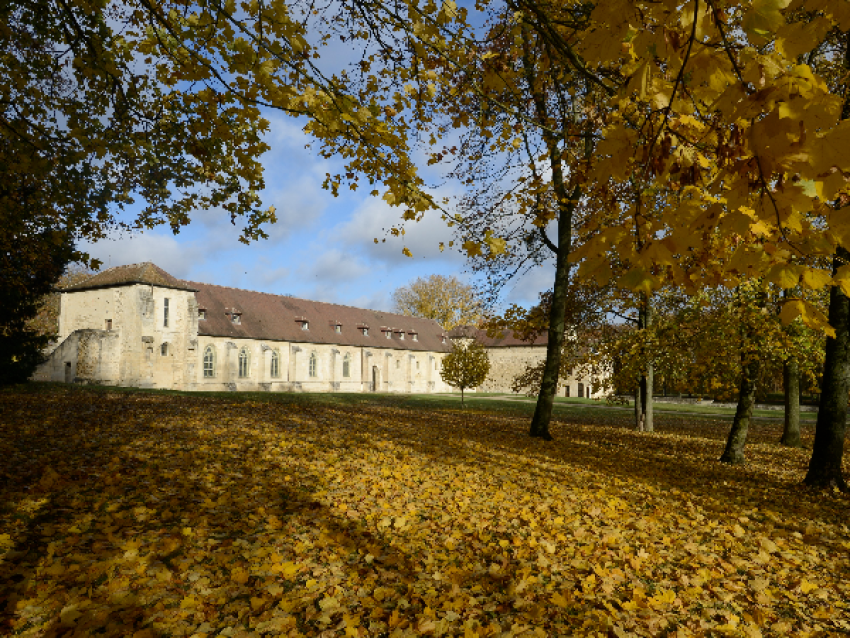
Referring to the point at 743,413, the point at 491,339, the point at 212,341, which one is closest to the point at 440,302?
the point at 491,339

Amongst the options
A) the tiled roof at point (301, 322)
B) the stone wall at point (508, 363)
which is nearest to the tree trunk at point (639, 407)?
the tiled roof at point (301, 322)

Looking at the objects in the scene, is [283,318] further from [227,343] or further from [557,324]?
[557,324]

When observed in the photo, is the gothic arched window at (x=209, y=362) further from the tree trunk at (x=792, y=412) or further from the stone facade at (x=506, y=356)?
the tree trunk at (x=792, y=412)

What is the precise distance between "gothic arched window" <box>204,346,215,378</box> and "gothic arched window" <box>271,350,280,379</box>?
201 inches

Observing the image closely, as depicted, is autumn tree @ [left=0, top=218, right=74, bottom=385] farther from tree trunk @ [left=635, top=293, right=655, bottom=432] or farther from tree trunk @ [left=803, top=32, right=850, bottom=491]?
tree trunk @ [left=635, top=293, right=655, bottom=432]

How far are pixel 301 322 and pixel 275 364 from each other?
206 inches

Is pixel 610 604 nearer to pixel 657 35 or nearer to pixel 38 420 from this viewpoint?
pixel 657 35

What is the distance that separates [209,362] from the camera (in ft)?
125

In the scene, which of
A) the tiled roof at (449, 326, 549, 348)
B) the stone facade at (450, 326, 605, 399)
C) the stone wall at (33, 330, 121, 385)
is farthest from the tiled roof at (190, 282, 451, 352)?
the stone wall at (33, 330, 121, 385)

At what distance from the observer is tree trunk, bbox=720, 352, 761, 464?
10.2 m

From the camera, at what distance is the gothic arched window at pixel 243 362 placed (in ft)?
131

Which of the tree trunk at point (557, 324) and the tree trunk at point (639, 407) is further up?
the tree trunk at point (557, 324)

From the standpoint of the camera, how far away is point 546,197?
10.1 meters

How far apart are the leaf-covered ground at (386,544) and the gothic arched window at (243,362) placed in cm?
3183
